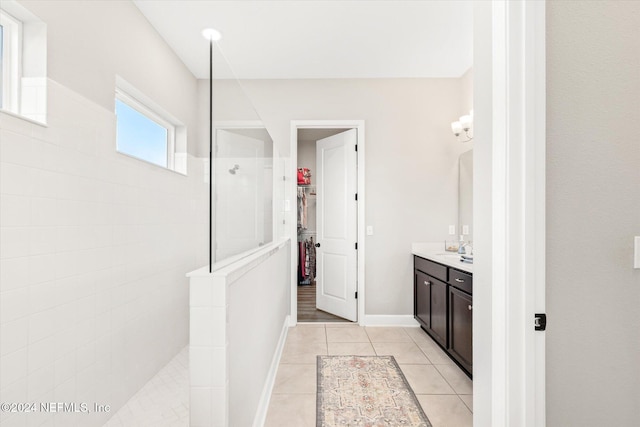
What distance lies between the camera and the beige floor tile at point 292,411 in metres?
1.80

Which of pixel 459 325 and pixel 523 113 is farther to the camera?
pixel 459 325

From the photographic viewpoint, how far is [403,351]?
281cm

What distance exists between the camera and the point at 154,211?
8.25 ft

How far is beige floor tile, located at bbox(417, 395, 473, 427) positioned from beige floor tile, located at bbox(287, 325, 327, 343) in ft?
3.97

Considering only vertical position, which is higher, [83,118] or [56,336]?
[83,118]

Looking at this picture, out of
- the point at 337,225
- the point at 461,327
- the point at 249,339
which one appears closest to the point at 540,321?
the point at 249,339

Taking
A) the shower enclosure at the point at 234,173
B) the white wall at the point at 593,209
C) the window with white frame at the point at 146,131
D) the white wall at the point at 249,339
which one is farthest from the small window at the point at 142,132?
the white wall at the point at 593,209

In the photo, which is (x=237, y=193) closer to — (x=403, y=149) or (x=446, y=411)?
(x=446, y=411)

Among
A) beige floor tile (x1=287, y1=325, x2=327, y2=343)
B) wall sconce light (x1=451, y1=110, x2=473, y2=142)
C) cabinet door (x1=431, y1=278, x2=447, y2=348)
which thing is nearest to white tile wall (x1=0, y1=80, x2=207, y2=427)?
beige floor tile (x1=287, y1=325, x2=327, y2=343)

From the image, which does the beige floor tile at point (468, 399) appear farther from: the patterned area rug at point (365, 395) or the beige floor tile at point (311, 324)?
the beige floor tile at point (311, 324)

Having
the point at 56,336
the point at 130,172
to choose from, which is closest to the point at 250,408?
the point at 56,336

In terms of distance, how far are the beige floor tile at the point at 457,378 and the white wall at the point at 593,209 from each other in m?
1.38

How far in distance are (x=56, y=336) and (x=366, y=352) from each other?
7.21 ft

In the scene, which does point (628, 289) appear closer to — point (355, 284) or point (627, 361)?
point (627, 361)
